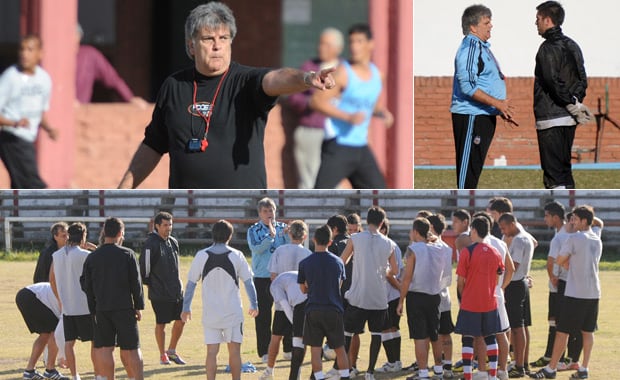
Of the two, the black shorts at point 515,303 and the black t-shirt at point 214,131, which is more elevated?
the black t-shirt at point 214,131

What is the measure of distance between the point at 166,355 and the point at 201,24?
3386mm

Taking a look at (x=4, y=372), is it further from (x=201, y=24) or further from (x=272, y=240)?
(x=201, y=24)

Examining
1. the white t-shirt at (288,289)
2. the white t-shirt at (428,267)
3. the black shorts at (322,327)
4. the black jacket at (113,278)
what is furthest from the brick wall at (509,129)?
the black jacket at (113,278)

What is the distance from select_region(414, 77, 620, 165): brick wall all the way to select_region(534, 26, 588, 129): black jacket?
1.15m

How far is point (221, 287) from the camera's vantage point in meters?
7.52

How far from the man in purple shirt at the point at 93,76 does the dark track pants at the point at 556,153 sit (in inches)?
95.3

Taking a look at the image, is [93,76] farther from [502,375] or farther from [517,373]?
[517,373]

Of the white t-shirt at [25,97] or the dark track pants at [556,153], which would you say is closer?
the white t-shirt at [25,97]

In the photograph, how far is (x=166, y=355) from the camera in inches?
354

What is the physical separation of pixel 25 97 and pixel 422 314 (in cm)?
311

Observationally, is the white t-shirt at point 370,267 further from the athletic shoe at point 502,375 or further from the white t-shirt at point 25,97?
the white t-shirt at point 25,97

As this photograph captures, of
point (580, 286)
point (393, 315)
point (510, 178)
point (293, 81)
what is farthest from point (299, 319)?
point (510, 178)

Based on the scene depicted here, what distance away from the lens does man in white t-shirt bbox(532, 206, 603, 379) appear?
810 centimetres

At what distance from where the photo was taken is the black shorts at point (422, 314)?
810 centimetres
